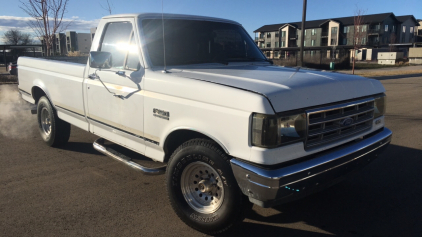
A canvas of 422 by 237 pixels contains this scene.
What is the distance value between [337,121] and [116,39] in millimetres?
2840

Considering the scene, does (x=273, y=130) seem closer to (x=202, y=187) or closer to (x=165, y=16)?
(x=202, y=187)

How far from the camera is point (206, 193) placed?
3.30m

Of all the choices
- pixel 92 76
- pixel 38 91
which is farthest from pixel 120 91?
pixel 38 91

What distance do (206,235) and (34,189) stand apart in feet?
7.72

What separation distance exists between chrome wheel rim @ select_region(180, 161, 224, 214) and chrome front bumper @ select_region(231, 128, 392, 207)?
1.20 feet

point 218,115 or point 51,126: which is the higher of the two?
point 218,115

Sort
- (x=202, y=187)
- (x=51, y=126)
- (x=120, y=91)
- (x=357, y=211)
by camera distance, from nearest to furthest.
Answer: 1. (x=202, y=187)
2. (x=357, y=211)
3. (x=120, y=91)
4. (x=51, y=126)

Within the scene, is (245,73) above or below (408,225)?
above

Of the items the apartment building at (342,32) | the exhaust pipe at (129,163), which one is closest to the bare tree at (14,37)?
the apartment building at (342,32)

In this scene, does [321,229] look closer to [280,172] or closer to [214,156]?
[280,172]

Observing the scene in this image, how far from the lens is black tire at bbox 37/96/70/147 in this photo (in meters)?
5.75

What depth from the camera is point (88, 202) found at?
3.94 meters

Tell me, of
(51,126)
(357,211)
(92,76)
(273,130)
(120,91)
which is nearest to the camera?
(273,130)

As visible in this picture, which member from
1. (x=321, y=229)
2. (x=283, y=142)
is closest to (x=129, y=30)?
(x=283, y=142)
